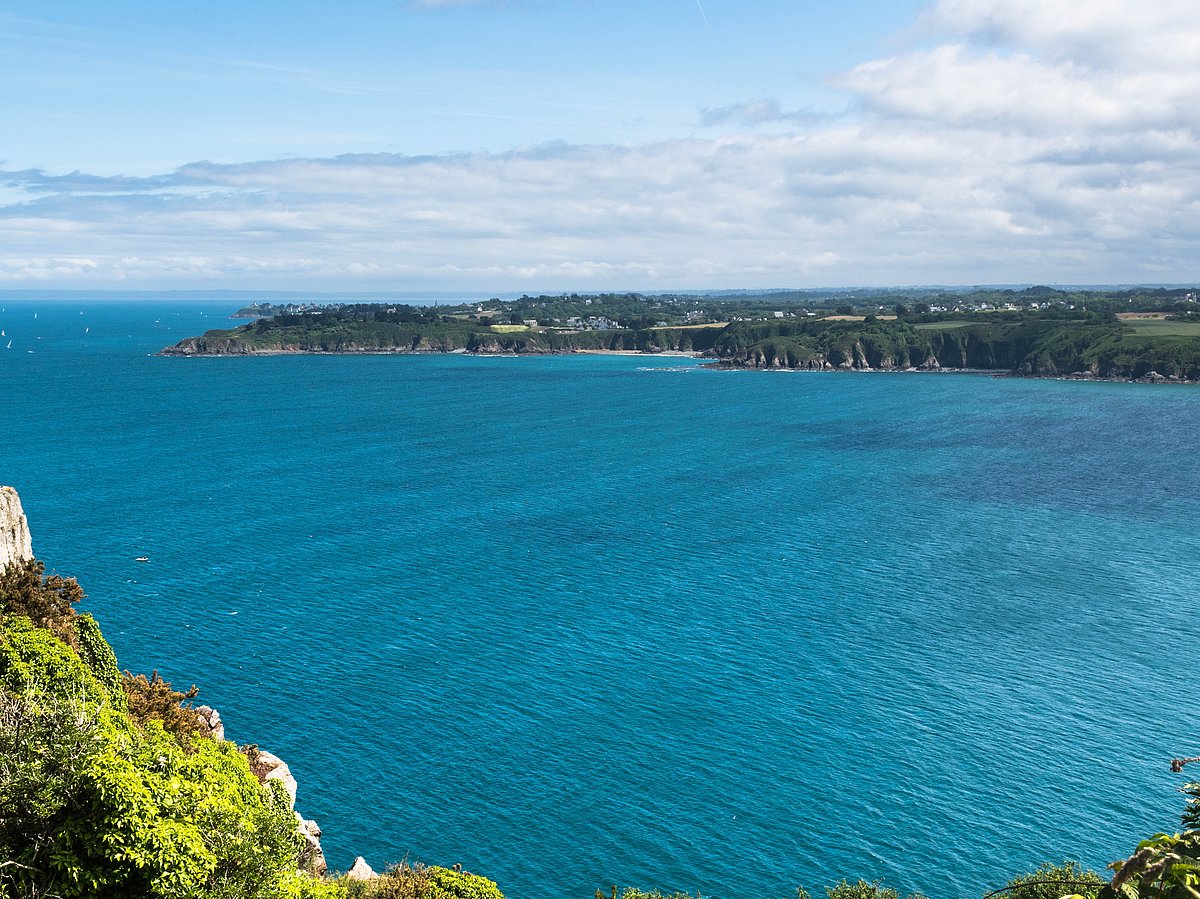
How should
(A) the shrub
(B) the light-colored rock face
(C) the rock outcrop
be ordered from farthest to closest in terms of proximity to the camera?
(B) the light-colored rock face < (C) the rock outcrop < (A) the shrub

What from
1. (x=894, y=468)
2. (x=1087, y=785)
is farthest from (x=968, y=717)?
(x=894, y=468)

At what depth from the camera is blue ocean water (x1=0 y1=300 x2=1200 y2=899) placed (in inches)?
1607

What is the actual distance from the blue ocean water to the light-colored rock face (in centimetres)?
1472

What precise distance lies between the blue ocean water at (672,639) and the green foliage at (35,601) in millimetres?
14091

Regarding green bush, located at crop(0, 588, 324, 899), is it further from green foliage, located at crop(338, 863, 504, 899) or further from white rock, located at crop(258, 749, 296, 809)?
white rock, located at crop(258, 749, 296, 809)

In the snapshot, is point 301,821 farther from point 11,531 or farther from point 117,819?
point 11,531

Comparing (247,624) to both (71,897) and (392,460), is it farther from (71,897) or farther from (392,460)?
(392,460)

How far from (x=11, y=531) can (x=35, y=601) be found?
193 inches

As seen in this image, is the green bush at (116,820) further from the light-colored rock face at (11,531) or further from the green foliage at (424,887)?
the light-colored rock face at (11,531)

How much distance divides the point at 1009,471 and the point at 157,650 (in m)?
95.7

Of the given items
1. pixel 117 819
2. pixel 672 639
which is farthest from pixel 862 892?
pixel 672 639

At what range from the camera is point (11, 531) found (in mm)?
37000

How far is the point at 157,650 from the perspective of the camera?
56.3 m

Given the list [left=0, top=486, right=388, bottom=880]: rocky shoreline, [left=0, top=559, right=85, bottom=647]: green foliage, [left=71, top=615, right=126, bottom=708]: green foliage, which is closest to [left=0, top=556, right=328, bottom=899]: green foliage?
[left=71, top=615, right=126, bottom=708]: green foliage
